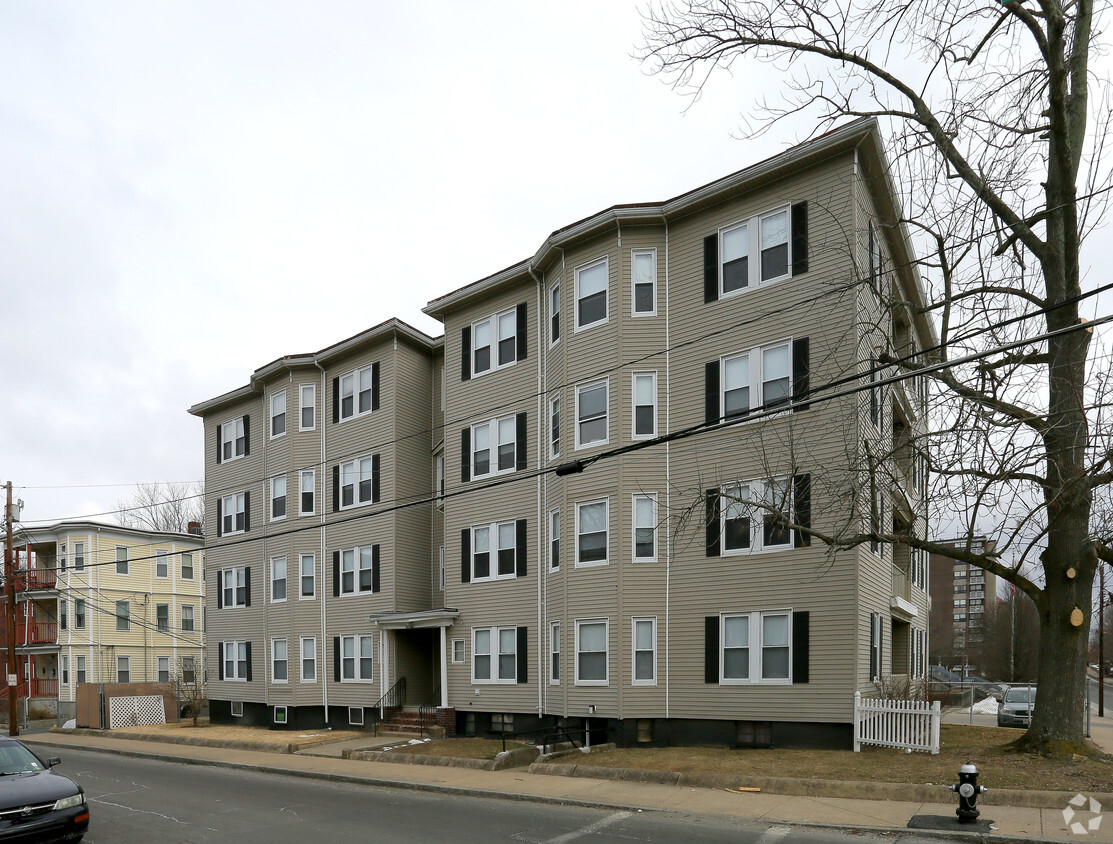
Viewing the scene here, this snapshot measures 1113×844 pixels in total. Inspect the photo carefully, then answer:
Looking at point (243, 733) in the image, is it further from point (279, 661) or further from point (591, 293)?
point (591, 293)

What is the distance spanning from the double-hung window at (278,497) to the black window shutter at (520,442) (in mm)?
11785

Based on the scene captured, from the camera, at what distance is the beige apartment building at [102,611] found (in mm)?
52156

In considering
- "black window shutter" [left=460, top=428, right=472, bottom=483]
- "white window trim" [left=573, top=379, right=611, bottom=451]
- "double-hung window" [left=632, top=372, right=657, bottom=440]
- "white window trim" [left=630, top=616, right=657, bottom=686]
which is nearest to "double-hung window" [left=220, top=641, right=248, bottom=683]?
"black window shutter" [left=460, top=428, right=472, bottom=483]

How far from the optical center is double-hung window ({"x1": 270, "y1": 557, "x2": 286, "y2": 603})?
110ft

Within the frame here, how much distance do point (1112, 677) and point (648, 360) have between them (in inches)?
5435

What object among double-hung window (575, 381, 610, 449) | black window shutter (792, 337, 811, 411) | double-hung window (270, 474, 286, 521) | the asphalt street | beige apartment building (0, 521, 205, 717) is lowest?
beige apartment building (0, 521, 205, 717)

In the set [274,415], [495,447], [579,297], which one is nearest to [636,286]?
[579,297]

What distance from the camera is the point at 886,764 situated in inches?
645

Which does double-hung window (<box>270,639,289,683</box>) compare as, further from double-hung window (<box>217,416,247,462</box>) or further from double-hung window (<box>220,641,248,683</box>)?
double-hung window (<box>217,416,247,462</box>)

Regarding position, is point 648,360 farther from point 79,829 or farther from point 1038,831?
point 79,829

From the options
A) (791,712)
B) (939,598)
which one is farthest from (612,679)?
(939,598)

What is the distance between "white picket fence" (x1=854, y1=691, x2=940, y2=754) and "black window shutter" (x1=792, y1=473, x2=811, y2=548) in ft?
10.9

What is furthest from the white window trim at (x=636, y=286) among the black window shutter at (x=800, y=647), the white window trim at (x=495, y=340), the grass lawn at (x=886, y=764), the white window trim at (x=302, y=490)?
the white window trim at (x=302, y=490)

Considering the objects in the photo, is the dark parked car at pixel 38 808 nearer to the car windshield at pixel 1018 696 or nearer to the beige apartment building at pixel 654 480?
the beige apartment building at pixel 654 480
